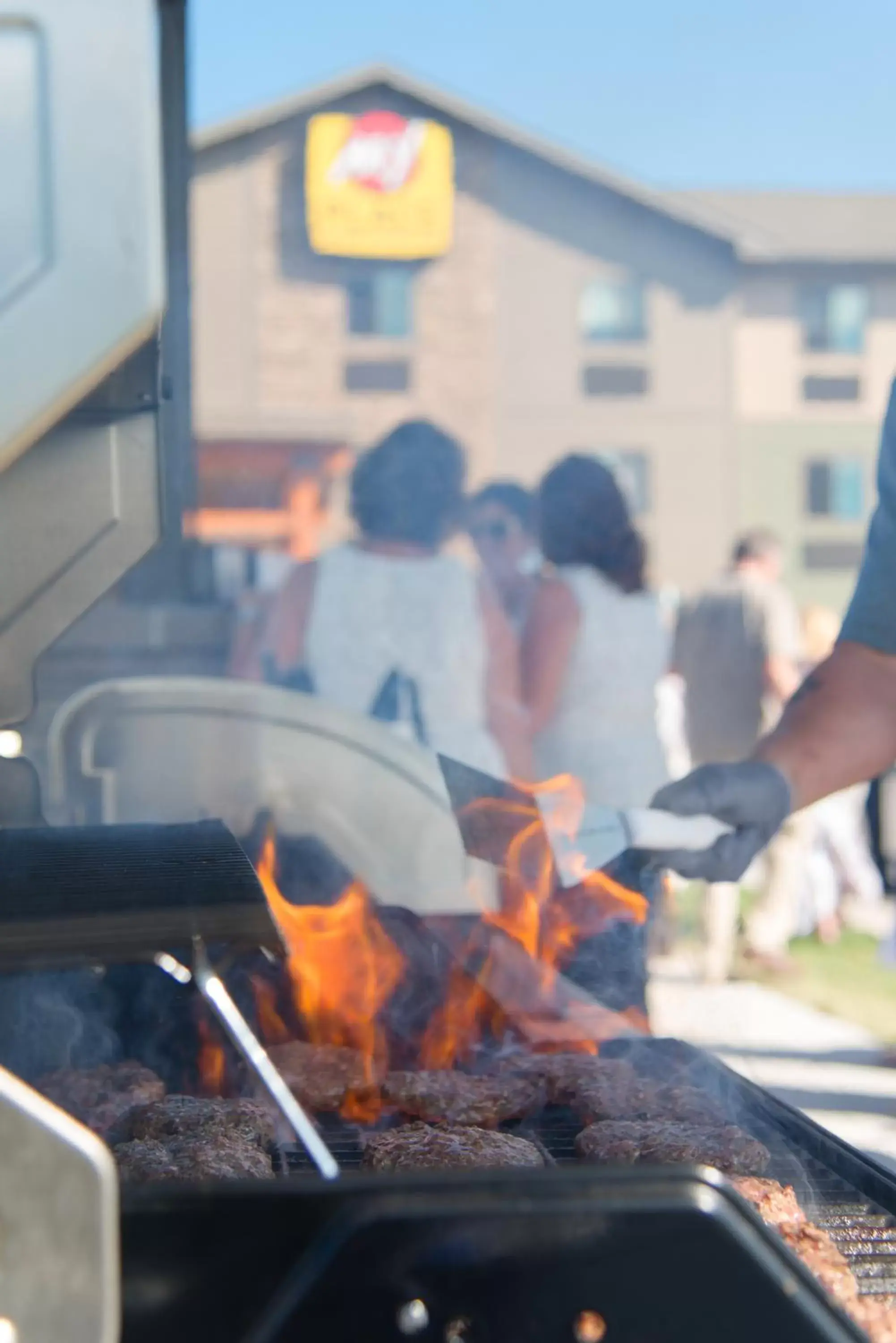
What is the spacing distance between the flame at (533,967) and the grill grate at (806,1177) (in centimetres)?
20

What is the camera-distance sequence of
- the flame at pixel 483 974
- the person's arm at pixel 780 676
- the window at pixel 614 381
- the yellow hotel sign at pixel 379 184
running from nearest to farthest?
the flame at pixel 483 974, the person's arm at pixel 780 676, the yellow hotel sign at pixel 379 184, the window at pixel 614 381

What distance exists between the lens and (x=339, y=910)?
1877 mm

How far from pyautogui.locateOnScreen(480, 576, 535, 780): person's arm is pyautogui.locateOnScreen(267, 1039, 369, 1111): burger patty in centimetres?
162

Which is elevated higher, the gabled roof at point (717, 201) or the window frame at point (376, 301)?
the gabled roof at point (717, 201)

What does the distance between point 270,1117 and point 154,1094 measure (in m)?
0.17

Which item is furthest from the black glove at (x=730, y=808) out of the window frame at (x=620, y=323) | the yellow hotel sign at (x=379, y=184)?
the window frame at (x=620, y=323)

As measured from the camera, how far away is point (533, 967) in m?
1.90

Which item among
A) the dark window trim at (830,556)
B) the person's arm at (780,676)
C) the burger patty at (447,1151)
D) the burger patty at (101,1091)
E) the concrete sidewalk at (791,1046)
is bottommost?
the concrete sidewalk at (791,1046)

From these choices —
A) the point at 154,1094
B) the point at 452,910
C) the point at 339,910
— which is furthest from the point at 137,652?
the point at 154,1094

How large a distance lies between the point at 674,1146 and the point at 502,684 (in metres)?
2.02

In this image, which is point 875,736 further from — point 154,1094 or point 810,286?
point 810,286

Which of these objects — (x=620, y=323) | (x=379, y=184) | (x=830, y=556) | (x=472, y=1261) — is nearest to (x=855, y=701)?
(x=472, y=1261)

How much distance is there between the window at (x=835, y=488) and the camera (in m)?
20.8

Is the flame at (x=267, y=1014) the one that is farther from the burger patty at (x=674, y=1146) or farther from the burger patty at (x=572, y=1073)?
the burger patty at (x=674, y=1146)
